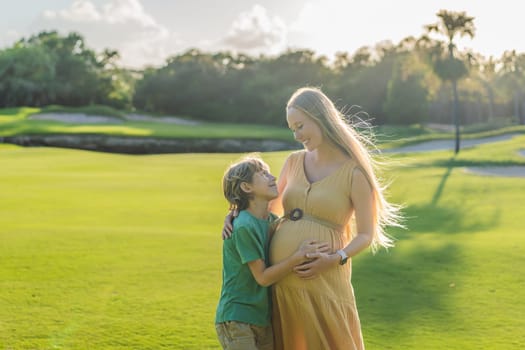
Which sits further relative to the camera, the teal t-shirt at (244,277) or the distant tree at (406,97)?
the distant tree at (406,97)

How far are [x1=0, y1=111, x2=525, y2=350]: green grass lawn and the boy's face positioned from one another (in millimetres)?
2649

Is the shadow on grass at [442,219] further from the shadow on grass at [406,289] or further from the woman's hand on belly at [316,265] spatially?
the woman's hand on belly at [316,265]

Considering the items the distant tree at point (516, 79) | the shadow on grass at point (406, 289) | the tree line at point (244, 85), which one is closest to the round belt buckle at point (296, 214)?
the shadow on grass at point (406, 289)

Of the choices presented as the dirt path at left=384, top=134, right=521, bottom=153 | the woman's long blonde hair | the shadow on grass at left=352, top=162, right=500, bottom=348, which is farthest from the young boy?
the dirt path at left=384, top=134, right=521, bottom=153

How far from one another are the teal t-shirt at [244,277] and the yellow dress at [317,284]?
14 cm

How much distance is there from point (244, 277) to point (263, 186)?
54 cm

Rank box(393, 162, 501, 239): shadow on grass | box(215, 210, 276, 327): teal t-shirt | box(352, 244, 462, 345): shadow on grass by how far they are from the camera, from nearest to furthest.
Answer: box(215, 210, 276, 327): teal t-shirt → box(352, 244, 462, 345): shadow on grass → box(393, 162, 501, 239): shadow on grass

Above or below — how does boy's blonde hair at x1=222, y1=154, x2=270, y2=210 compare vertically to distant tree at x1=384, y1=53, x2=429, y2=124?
below

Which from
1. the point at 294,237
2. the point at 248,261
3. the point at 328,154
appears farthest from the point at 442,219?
the point at 248,261

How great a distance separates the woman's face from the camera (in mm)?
3947

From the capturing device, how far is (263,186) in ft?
12.6

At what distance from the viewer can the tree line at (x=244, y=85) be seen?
7325cm

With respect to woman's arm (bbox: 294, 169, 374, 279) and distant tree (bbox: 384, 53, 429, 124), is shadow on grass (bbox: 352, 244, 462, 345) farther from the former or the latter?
distant tree (bbox: 384, 53, 429, 124)

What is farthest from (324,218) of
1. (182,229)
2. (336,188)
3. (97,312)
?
(182,229)
